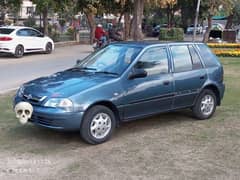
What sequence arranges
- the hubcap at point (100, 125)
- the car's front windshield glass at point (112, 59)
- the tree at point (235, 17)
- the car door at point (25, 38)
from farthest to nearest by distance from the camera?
the tree at point (235, 17) < the car door at point (25, 38) < the car's front windshield glass at point (112, 59) < the hubcap at point (100, 125)

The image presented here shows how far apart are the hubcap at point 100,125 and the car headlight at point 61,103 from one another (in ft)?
1.47

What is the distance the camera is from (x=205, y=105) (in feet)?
26.5

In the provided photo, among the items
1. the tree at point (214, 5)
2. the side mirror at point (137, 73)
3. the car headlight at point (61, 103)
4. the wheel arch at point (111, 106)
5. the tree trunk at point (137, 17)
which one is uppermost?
the tree at point (214, 5)

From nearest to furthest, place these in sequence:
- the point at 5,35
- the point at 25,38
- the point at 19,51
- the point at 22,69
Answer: the point at 22,69
the point at 5,35
the point at 19,51
the point at 25,38

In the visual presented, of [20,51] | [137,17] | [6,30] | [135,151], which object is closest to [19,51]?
[20,51]

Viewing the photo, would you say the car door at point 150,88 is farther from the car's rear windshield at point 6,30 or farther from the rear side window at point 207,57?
the car's rear windshield at point 6,30

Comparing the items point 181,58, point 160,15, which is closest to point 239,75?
point 181,58

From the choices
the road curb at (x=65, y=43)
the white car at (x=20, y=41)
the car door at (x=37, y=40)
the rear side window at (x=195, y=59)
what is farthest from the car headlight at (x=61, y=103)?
the road curb at (x=65, y=43)

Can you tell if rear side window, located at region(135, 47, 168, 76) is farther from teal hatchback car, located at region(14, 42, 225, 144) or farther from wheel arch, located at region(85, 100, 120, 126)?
wheel arch, located at region(85, 100, 120, 126)

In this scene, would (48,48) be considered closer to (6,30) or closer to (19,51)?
(19,51)

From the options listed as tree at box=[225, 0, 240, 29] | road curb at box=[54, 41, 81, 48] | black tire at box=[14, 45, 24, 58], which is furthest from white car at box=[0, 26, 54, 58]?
tree at box=[225, 0, 240, 29]

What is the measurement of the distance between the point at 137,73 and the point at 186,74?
3.96 ft

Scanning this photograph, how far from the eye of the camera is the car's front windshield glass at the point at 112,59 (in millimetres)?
6961

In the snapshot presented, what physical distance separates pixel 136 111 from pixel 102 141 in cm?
78
